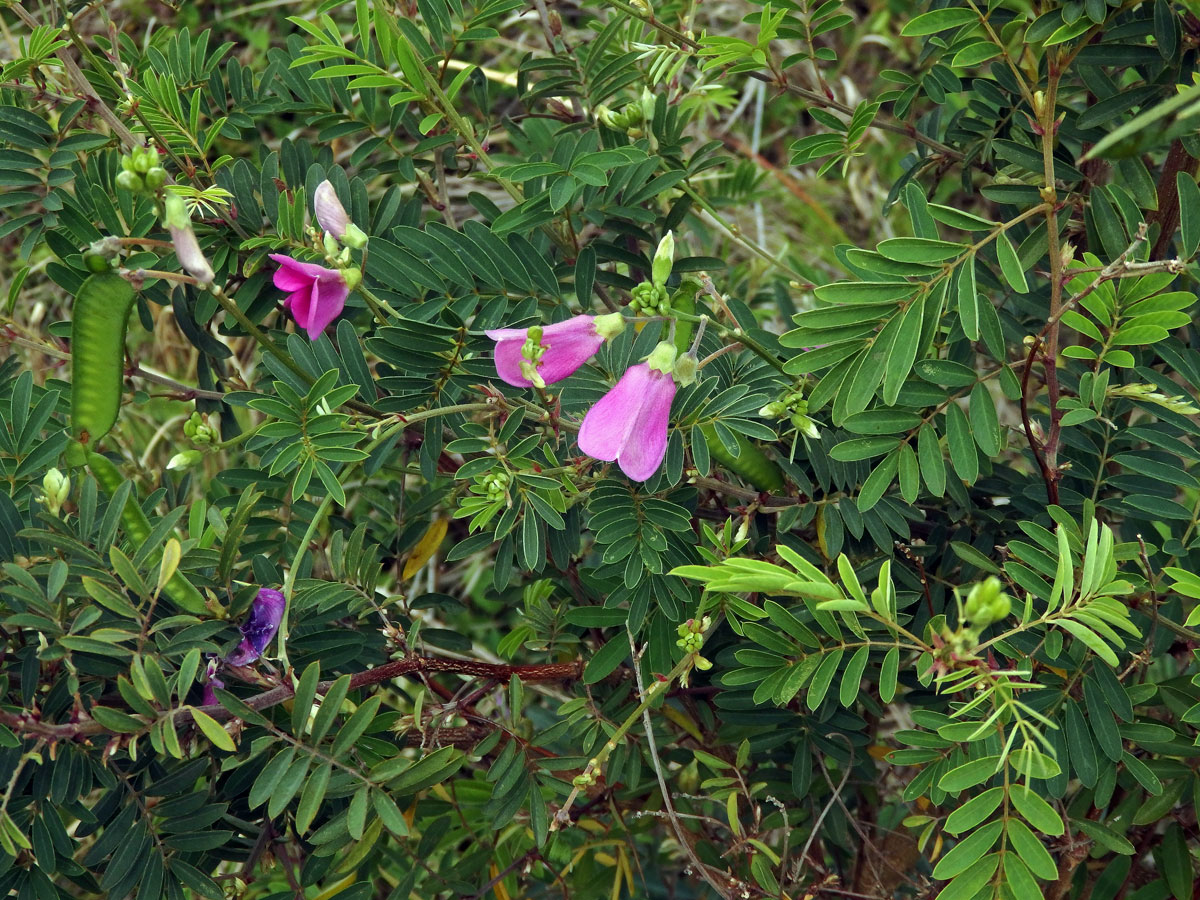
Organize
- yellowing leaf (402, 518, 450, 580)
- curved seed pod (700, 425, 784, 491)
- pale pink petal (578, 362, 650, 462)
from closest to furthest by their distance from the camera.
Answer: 1. pale pink petal (578, 362, 650, 462)
2. curved seed pod (700, 425, 784, 491)
3. yellowing leaf (402, 518, 450, 580)

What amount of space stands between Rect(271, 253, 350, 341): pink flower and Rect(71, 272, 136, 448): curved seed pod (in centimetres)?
13

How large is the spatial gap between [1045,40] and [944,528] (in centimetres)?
50

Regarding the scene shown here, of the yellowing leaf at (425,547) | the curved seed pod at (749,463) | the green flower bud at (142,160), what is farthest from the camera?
the yellowing leaf at (425,547)

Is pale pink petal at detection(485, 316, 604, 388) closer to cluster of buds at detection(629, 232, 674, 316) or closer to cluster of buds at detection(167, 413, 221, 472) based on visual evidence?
cluster of buds at detection(629, 232, 674, 316)

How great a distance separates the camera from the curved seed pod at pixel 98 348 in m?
0.91

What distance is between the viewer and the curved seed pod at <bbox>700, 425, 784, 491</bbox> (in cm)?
104

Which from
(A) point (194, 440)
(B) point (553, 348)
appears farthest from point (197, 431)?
(B) point (553, 348)

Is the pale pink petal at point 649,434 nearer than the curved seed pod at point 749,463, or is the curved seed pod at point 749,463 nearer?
the pale pink petal at point 649,434

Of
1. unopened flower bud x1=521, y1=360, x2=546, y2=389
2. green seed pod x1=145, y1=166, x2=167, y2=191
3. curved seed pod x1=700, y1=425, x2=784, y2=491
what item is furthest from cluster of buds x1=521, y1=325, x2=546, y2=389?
green seed pod x1=145, y1=166, x2=167, y2=191

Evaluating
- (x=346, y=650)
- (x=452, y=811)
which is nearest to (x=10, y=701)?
(x=346, y=650)

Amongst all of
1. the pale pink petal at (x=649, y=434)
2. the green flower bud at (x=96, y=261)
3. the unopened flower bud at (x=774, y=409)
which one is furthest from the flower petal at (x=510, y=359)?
the green flower bud at (x=96, y=261)

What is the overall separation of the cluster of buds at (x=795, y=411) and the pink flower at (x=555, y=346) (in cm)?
16

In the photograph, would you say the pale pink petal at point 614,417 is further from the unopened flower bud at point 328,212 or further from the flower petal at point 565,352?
the unopened flower bud at point 328,212

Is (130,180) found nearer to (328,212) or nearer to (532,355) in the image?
(328,212)
